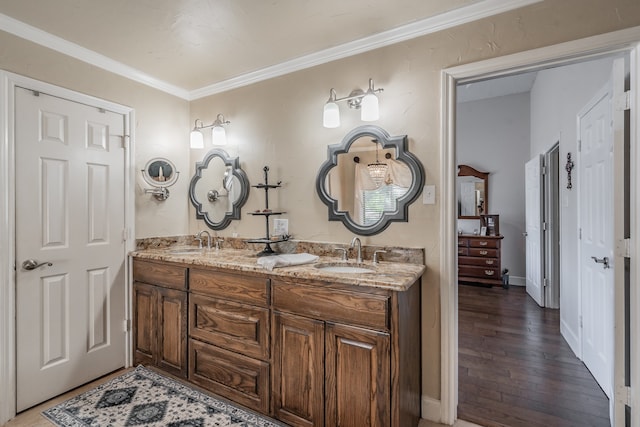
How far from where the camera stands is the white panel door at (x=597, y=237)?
6.65ft

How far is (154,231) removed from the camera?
2.84 meters

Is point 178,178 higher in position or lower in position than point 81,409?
higher

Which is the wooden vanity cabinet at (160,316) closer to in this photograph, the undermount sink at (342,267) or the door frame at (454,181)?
the undermount sink at (342,267)

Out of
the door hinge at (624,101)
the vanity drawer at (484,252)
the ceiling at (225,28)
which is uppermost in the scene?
the ceiling at (225,28)

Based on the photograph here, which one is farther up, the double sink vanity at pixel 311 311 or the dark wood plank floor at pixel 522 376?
the double sink vanity at pixel 311 311

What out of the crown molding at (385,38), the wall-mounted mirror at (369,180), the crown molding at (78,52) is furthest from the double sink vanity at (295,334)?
the crown molding at (78,52)

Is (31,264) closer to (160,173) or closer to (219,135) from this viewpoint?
(160,173)

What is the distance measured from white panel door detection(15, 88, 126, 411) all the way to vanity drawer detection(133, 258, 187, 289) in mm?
148

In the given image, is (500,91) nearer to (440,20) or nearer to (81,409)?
(440,20)

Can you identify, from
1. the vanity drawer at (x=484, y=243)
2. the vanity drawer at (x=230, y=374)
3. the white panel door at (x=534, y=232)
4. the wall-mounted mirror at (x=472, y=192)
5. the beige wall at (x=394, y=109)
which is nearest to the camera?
the beige wall at (x=394, y=109)

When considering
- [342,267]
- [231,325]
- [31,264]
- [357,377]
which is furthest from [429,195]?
[31,264]

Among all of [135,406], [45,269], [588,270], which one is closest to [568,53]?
[588,270]

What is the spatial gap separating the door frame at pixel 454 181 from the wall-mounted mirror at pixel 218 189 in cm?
166

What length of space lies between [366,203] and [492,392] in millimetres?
1568
